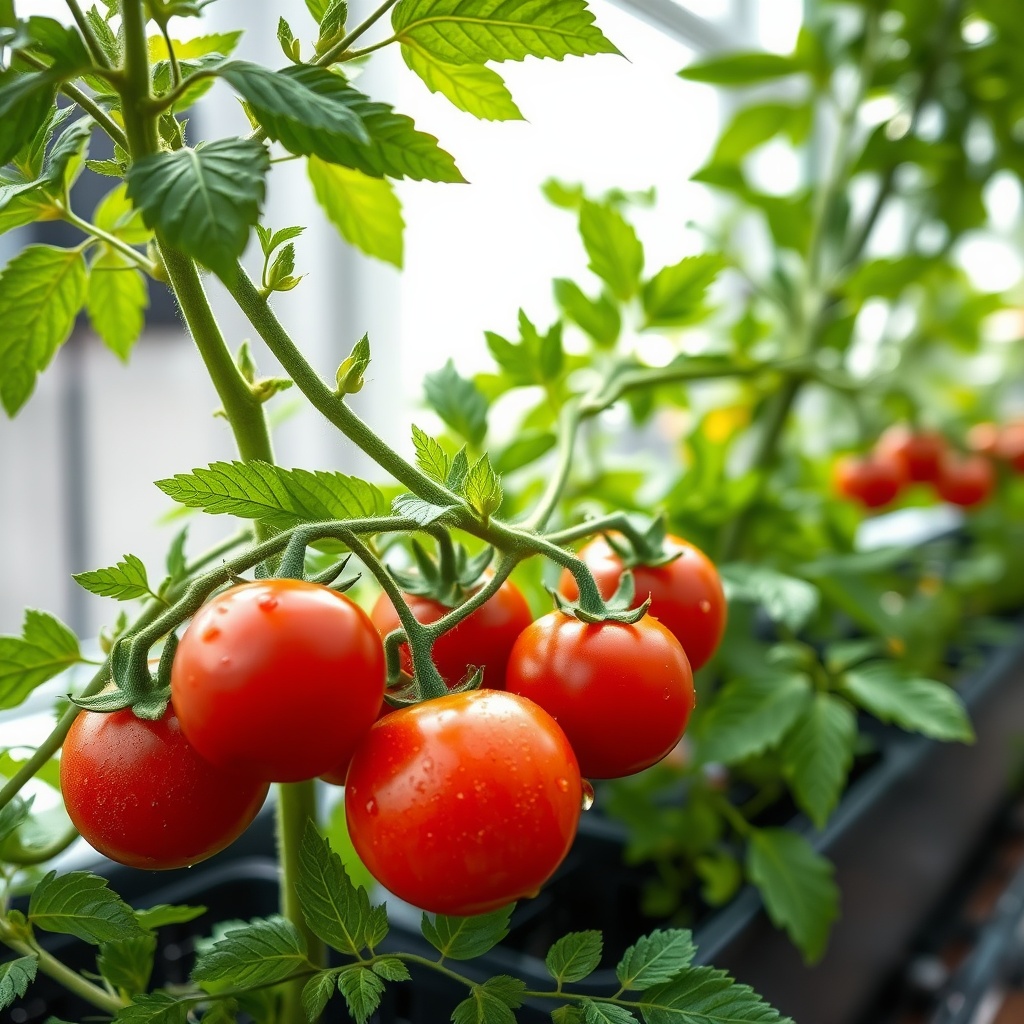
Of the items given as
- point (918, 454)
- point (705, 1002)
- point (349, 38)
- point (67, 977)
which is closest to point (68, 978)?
point (67, 977)

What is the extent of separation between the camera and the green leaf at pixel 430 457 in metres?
0.31

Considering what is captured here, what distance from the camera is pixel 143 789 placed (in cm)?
28

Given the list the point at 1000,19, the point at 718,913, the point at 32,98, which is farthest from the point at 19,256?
the point at 1000,19

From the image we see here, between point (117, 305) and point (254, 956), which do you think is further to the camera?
point (117, 305)

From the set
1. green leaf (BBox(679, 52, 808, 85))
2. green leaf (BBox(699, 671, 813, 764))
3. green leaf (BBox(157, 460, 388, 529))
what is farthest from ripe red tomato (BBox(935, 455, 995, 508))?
green leaf (BBox(157, 460, 388, 529))

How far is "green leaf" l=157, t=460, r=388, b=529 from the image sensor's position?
29 cm

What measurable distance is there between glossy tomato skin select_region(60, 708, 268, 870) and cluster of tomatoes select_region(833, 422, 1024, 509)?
856 millimetres

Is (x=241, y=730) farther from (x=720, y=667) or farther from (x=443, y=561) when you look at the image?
(x=720, y=667)

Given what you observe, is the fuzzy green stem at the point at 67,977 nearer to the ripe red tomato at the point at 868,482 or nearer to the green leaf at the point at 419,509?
the green leaf at the point at 419,509

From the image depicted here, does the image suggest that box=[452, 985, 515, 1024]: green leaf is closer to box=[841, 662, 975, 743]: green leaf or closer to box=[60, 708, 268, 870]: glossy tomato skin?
box=[60, 708, 268, 870]: glossy tomato skin

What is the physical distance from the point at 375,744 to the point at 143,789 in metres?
0.07

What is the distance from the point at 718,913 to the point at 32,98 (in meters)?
0.54

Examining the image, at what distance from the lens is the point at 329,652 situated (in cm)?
25

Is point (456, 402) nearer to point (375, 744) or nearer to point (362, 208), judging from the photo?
point (362, 208)
